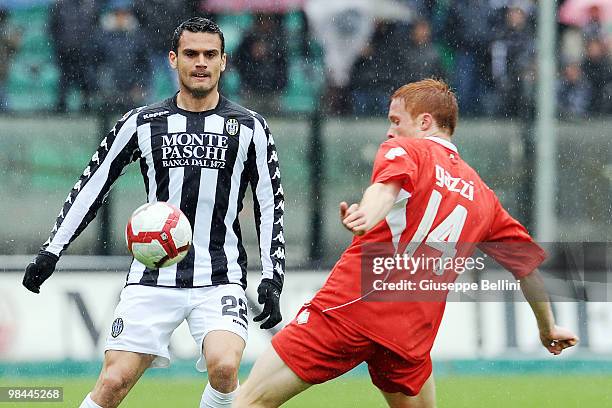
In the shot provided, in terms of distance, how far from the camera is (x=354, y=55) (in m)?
11.3

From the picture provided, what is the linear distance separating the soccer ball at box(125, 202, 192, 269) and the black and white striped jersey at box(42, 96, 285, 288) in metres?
0.27

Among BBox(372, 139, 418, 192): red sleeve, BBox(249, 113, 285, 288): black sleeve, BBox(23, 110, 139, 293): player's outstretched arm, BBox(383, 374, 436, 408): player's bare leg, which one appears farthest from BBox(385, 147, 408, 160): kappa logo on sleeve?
BBox(23, 110, 139, 293): player's outstretched arm

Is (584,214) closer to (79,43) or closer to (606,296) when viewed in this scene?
(606,296)

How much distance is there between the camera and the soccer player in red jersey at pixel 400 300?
471cm

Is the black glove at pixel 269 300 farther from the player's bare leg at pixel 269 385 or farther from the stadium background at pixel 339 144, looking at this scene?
the stadium background at pixel 339 144

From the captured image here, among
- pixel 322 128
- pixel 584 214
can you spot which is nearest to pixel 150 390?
pixel 322 128

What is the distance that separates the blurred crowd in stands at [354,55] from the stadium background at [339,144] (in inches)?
0.7

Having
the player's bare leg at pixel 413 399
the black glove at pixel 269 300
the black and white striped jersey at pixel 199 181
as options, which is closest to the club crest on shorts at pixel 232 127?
the black and white striped jersey at pixel 199 181

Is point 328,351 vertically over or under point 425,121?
under

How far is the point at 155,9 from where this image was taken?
436 inches

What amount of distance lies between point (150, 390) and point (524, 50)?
471 cm

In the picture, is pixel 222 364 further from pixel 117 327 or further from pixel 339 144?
pixel 339 144

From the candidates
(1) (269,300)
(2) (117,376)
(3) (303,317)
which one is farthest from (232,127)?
(3) (303,317)

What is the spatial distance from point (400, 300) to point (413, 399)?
501 mm
